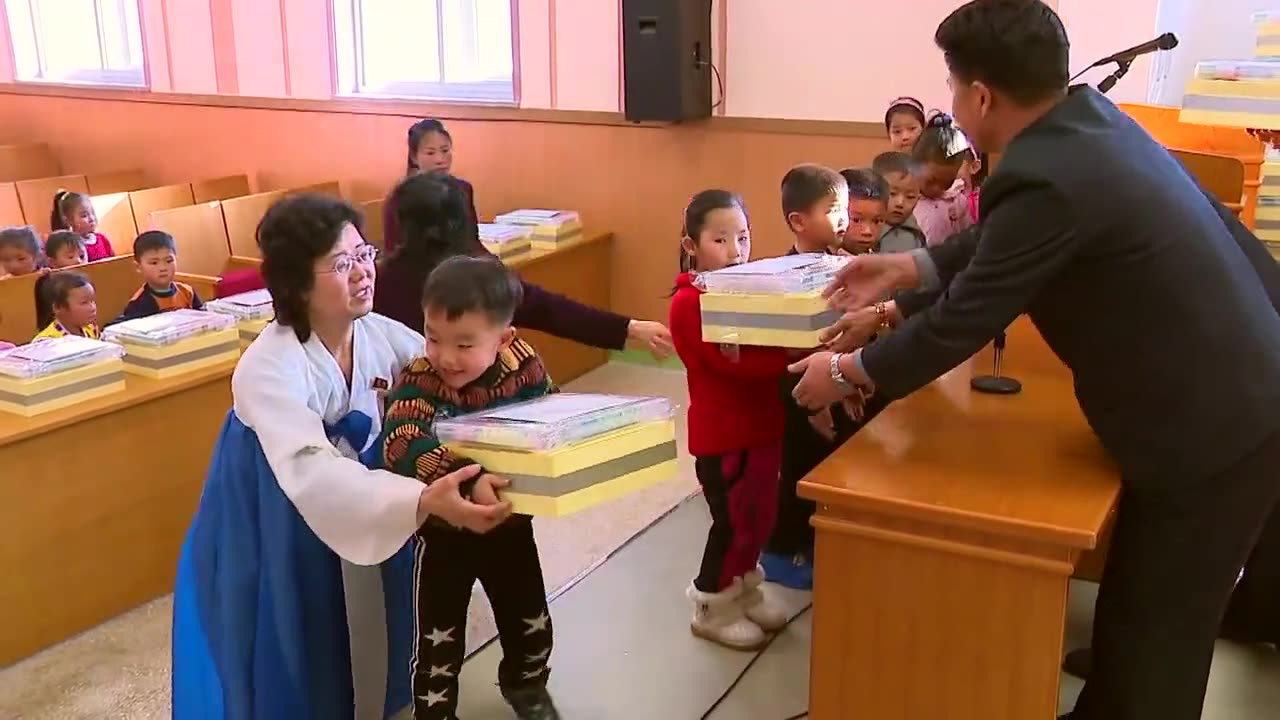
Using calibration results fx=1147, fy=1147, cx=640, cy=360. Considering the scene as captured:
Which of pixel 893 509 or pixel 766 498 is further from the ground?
pixel 893 509

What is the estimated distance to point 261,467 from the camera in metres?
2.05

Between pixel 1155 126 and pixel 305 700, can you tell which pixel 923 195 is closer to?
pixel 1155 126

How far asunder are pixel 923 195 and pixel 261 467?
7.17ft

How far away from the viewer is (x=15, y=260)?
4094 mm

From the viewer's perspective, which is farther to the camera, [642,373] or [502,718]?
[642,373]

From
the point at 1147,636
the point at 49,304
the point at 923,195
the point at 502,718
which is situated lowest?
the point at 502,718

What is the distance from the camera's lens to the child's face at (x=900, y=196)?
3.17 metres

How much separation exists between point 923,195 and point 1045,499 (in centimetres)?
188

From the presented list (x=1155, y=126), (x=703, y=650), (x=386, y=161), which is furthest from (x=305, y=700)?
(x=386, y=161)

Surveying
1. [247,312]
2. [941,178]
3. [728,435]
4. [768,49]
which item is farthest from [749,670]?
[768,49]

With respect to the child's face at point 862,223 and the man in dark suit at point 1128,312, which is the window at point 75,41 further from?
the man in dark suit at point 1128,312

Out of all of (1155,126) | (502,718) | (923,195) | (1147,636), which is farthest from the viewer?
(1155,126)

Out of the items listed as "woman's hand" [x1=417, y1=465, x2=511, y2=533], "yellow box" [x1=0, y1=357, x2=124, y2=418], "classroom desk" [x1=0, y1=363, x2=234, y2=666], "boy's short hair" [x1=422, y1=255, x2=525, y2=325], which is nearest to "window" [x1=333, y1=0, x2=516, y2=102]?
"classroom desk" [x1=0, y1=363, x2=234, y2=666]

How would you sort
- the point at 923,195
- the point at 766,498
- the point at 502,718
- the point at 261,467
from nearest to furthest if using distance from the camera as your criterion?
the point at 261,467
the point at 502,718
the point at 766,498
the point at 923,195
